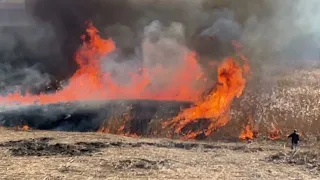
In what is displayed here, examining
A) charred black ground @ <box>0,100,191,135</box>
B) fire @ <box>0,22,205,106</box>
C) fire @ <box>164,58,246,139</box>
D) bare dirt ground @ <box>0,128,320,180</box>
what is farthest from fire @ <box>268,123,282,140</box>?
fire @ <box>0,22,205,106</box>

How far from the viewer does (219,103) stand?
2602cm

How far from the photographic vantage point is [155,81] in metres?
29.6

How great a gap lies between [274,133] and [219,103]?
343cm

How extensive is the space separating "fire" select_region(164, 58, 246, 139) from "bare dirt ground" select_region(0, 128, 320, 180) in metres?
2.05

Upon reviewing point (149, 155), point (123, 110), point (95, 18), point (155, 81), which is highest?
point (95, 18)

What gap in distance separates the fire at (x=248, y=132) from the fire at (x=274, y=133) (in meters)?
0.96

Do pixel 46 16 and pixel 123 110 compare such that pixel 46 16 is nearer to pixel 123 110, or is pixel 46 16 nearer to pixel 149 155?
pixel 123 110

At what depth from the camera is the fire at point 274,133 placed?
80.1 feet

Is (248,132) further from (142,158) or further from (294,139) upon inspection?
(142,158)

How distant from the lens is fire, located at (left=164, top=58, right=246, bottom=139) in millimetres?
25172

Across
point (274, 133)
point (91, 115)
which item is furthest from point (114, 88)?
point (274, 133)

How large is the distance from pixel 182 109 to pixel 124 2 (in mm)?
10646

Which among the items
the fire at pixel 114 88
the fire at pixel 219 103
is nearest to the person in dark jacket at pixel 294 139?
the fire at pixel 219 103

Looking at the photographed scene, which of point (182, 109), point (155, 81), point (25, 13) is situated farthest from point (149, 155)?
point (25, 13)
